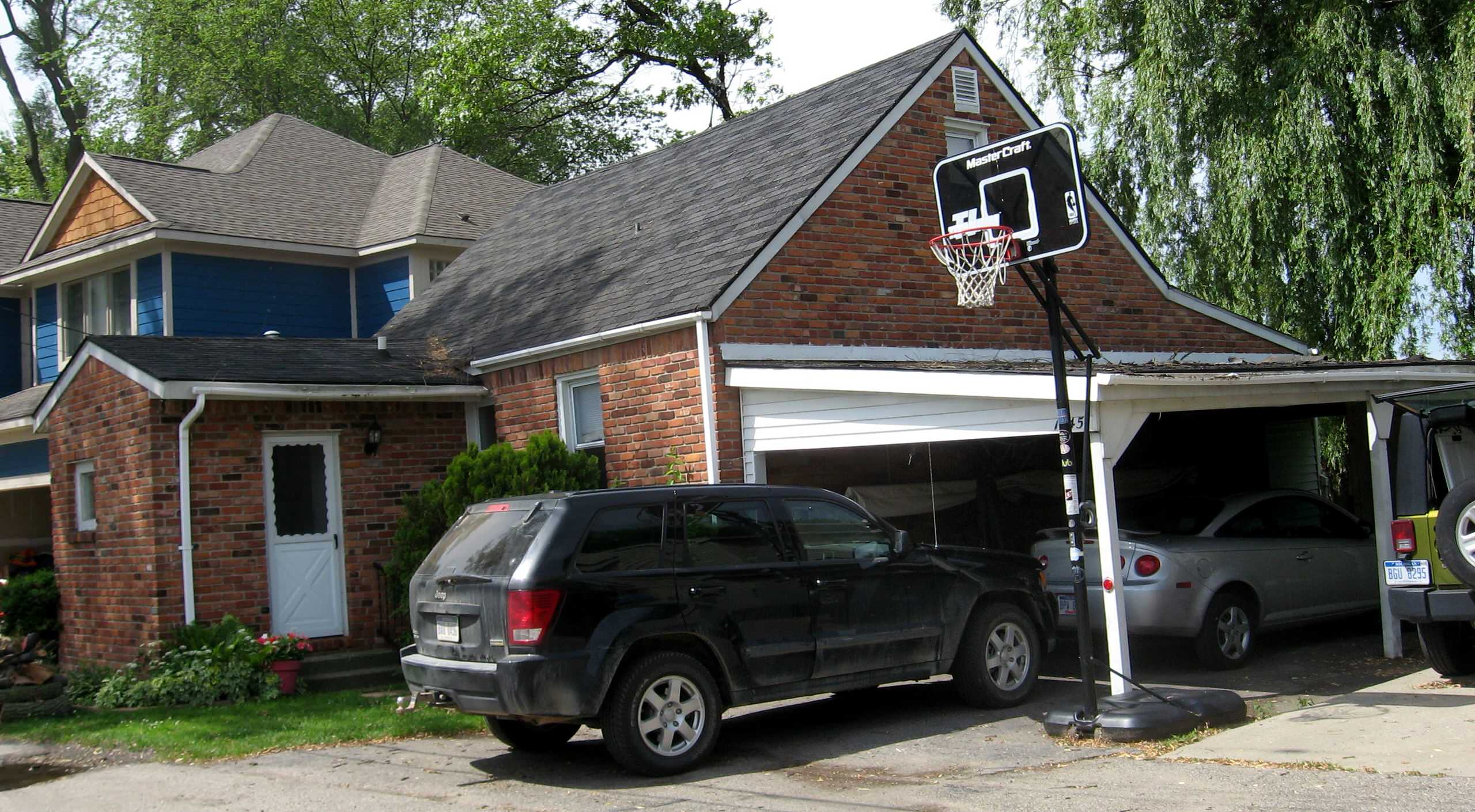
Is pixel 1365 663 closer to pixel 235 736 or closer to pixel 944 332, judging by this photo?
pixel 944 332

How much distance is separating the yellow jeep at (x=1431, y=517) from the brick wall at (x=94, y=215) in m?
Result: 17.1

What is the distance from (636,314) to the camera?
1229cm

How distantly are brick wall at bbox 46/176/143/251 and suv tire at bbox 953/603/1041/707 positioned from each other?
591 inches

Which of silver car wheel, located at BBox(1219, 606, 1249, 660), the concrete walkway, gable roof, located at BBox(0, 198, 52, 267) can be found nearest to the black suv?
the concrete walkway

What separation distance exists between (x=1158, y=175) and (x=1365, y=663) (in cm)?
947

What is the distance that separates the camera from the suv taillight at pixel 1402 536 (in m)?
8.85

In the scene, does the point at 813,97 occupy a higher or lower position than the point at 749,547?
higher

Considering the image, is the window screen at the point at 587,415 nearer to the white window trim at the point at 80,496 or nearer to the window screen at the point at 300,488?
the window screen at the point at 300,488

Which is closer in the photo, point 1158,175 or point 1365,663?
point 1365,663


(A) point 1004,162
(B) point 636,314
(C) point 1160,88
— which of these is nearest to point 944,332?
(B) point 636,314

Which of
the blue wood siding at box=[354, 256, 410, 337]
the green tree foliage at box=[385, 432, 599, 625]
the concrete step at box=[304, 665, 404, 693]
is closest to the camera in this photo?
the green tree foliage at box=[385, 432, 599, 625]

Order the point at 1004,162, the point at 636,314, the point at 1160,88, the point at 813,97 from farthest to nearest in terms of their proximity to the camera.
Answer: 1. the point at 1160,88
2. the point at 813,97
3. the point at 636,314
4. the point at 1004,162

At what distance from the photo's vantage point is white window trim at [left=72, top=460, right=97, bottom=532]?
525 inches

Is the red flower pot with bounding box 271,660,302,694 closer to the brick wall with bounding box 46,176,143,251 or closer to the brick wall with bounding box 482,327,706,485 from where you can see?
the brick wall with bounding box 482,327,706,485
